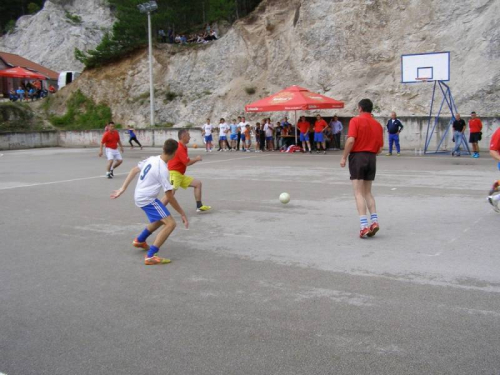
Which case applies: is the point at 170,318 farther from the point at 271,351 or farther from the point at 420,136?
the point at 420,136

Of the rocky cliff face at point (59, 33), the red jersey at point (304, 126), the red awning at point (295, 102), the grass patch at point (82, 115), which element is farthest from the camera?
the rocky cliff face at point (59, 33)

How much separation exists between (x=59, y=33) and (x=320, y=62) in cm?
4834

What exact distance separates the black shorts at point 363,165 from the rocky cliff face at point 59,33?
65551 mm

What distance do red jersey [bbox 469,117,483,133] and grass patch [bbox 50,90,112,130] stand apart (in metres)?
28.4

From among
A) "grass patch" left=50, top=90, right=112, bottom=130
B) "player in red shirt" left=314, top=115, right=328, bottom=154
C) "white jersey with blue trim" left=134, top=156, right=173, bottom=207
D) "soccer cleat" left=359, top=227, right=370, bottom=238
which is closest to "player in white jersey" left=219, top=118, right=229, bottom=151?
"player in red shirt" left=314, top=115, right=328, bottom=154

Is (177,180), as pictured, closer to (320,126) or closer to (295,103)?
(295,103)

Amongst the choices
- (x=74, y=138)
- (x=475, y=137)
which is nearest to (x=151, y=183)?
(x=475, y=137)

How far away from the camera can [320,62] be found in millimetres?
34406

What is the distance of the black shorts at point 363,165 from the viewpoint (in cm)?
807

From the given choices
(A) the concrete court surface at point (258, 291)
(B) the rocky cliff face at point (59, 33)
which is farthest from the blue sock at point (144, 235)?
(B) the rocky cliff face at point (59, 33)

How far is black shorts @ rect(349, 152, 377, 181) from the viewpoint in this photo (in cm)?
807

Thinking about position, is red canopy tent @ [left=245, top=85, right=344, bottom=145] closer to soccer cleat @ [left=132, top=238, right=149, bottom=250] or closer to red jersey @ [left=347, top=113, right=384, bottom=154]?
red jersey @ [left=347, top=113, right=384, bottom=154]

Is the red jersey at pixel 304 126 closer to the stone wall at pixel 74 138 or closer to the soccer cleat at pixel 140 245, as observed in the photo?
the stone wall at pixel 74 138

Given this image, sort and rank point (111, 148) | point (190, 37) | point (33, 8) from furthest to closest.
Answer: point (33, 8) < point (190, 37) < point (111, 148)
